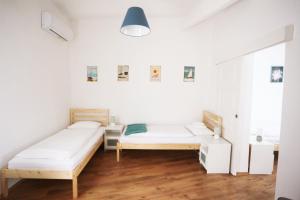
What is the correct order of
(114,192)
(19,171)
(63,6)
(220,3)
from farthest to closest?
(63,6) < (220,3) < (114,192) < (19,171)

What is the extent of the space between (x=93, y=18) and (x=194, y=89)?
9.85ft

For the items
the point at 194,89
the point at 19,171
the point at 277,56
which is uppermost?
the point at 277,56

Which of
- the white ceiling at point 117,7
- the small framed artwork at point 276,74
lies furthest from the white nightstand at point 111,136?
the small framed artwork at point 276,74

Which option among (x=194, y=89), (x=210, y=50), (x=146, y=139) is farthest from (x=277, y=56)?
(x=146, y=139)

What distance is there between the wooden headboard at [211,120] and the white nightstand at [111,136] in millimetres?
1994

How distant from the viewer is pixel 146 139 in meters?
3.29

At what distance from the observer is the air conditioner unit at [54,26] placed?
118 inches

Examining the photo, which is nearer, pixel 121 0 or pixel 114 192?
pixel 114 192

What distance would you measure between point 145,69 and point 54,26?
6.73ft

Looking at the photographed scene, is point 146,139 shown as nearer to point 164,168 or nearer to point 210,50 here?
point 164,168

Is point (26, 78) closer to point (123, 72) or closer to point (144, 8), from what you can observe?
point (123, 72)

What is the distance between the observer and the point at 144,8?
11.9 ft

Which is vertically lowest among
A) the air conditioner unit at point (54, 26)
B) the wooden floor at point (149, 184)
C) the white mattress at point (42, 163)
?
the wooden floor at point (149, 184)

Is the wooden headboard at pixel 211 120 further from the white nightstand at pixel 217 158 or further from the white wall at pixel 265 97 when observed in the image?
the white wall at pixel 265 97
